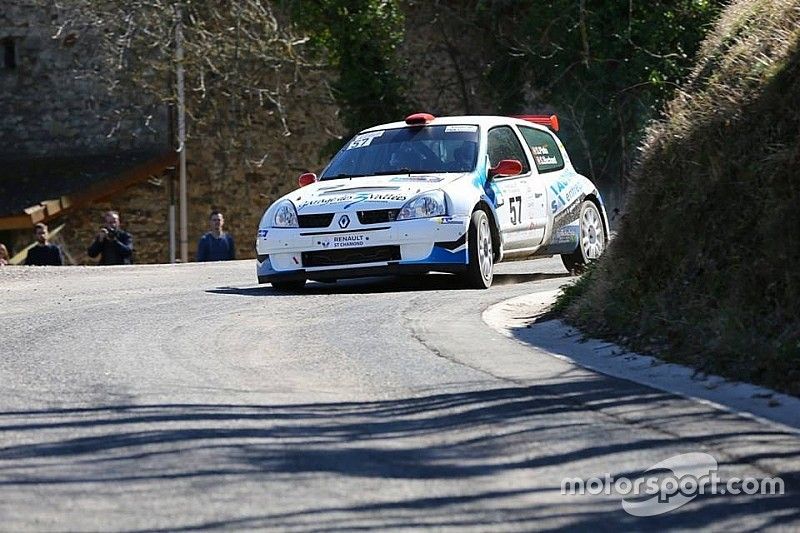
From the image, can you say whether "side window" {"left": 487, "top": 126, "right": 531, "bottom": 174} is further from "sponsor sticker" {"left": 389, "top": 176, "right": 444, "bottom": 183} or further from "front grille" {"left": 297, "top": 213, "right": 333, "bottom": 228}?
"front grille" {"left": 297, "top": 213, "right": 333, "bottom": 228}

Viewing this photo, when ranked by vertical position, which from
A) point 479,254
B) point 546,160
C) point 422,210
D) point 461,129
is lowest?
point 479,254

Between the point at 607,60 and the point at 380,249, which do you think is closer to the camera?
the point at 380,249

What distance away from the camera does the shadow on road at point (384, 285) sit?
14.5 metres

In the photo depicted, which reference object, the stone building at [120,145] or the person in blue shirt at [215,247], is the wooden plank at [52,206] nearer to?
the stone building at [120,145]

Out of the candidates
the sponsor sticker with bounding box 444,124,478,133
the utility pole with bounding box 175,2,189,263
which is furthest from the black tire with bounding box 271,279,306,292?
the utility pole with bounding box 175,2,189,263

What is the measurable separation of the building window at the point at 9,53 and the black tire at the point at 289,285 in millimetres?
20524

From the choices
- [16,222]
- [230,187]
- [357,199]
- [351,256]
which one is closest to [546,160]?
[357,199]

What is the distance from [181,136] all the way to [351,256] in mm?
17985

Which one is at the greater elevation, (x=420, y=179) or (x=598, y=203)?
(x=420, y=179)

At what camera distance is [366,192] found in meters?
14.3

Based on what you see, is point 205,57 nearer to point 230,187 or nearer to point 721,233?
point 230,187

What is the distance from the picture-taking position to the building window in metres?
33.8

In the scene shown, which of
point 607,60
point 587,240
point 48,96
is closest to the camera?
point 587,240

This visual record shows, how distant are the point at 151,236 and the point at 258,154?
2.91 meters
